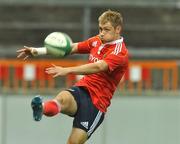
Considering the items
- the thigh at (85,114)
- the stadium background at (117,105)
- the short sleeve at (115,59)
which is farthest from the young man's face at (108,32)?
the stadium background at (117,105)

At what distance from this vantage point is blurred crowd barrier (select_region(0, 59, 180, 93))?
12094 mm

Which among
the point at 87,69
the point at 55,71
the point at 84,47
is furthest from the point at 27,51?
the point at 55,71

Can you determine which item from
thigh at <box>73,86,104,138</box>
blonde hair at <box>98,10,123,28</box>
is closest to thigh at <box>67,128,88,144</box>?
thigh at <box>73,86,104,138</box>

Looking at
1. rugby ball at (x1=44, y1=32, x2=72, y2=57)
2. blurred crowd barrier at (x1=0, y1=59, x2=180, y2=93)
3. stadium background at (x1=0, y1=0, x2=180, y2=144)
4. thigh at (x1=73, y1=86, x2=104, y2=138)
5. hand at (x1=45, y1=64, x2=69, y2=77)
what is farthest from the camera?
blurred crowd barrier at (x1=0, y1=59, x2=180, y2=93)

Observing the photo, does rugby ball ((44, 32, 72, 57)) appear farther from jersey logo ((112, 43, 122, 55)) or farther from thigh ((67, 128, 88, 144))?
thigh ((67, 128, 88, 144))

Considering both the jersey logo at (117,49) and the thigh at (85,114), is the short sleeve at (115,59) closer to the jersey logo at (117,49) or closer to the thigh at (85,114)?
the jersey logo at (117,49)

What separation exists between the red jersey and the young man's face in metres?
0.09

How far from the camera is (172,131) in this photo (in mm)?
11961

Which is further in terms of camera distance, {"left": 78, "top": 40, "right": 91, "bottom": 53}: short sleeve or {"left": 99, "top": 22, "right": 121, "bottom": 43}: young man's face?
{"left": 78, "top": 40, "right": 91, "bottom": 53}: short sleeve

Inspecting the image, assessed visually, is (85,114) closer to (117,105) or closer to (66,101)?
(66,101)

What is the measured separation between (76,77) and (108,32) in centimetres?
404

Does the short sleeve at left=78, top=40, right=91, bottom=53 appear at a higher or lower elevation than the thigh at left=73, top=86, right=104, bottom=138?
higher

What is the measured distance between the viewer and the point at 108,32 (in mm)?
8219

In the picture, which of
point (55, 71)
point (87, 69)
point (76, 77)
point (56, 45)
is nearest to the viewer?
point (55, 71)
